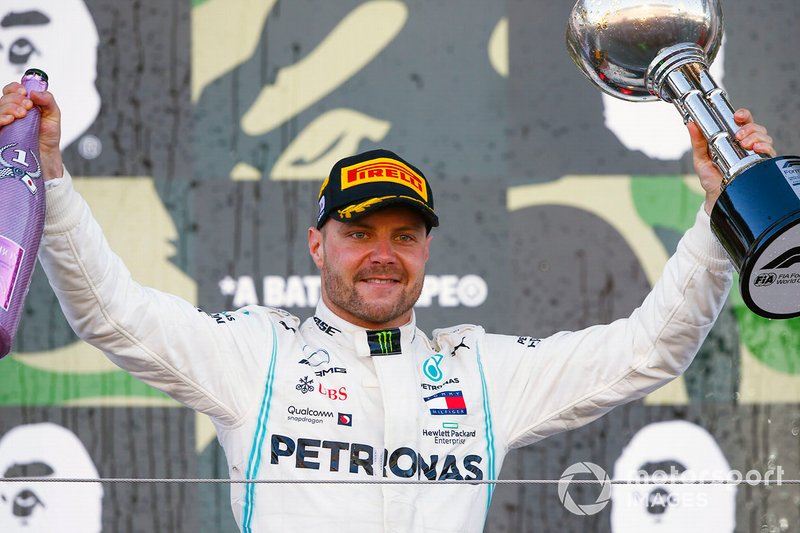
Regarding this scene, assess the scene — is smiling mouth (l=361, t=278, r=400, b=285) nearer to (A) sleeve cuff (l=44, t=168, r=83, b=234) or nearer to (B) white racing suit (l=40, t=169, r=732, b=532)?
(B) white racing suit (l=40, t=169, r=732, b=532)

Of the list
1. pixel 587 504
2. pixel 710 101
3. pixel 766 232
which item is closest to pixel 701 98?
pixel 710 101

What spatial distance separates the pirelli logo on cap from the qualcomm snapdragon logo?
74 cm

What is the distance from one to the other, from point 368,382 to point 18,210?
0.55m

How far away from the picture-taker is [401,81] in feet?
6.81

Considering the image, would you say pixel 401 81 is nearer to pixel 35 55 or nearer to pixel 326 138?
pixel 326 138

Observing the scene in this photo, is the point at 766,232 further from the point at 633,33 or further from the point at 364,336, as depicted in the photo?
the point at 364,336

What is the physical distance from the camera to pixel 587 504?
6.89 ft

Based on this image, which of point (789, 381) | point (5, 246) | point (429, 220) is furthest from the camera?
point (789, 381)

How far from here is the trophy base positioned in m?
1.07

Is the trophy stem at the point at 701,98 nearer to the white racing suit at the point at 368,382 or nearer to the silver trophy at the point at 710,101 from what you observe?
the silver trophy at the point at 710,101

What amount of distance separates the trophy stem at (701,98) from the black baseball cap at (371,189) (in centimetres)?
39

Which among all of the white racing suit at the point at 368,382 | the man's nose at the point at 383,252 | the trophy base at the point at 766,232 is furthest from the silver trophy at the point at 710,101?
the man's nose at the point at 383,252

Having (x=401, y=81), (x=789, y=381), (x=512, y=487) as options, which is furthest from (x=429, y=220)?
(x=789, y=381)

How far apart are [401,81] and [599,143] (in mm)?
394
